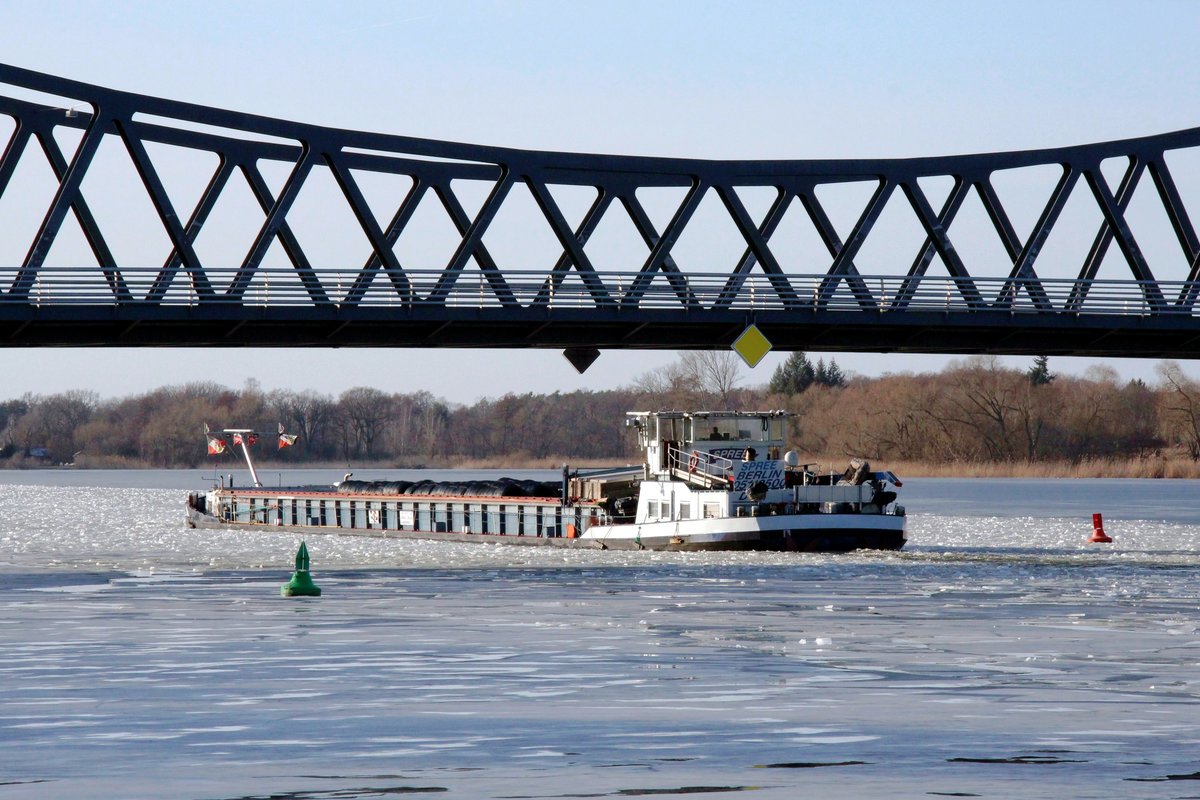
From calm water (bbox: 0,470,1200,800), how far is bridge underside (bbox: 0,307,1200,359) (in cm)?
616

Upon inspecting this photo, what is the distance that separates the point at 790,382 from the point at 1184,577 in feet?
509

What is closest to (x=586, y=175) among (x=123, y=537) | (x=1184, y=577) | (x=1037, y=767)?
(x=1184, y=577)

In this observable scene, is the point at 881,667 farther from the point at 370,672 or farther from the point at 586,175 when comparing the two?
the point at 586,175

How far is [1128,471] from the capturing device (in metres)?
105

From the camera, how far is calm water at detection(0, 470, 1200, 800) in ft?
44.5

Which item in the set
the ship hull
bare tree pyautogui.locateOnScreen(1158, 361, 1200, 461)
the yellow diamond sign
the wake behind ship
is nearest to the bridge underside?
the yellow diamond sign

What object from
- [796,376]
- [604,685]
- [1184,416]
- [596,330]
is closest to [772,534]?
[596,330]

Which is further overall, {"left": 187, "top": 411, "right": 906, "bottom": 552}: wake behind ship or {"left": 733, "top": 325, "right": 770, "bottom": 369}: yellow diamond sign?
{"left": 187, "top": 411, "right": 906, "bottom": 552}: wake behind ship

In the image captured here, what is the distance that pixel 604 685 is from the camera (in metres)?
19.0

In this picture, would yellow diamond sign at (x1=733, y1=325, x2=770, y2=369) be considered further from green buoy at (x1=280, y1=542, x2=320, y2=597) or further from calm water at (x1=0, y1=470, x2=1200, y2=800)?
green buoy at (x1=280, y1=542, x2=320, y2=597)

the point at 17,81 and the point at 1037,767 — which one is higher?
the point at 17,81

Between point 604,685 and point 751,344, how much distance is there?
26190 mm

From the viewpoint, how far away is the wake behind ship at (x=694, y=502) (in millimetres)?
51375

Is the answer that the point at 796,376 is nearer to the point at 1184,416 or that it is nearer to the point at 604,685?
the point at 1184,416
